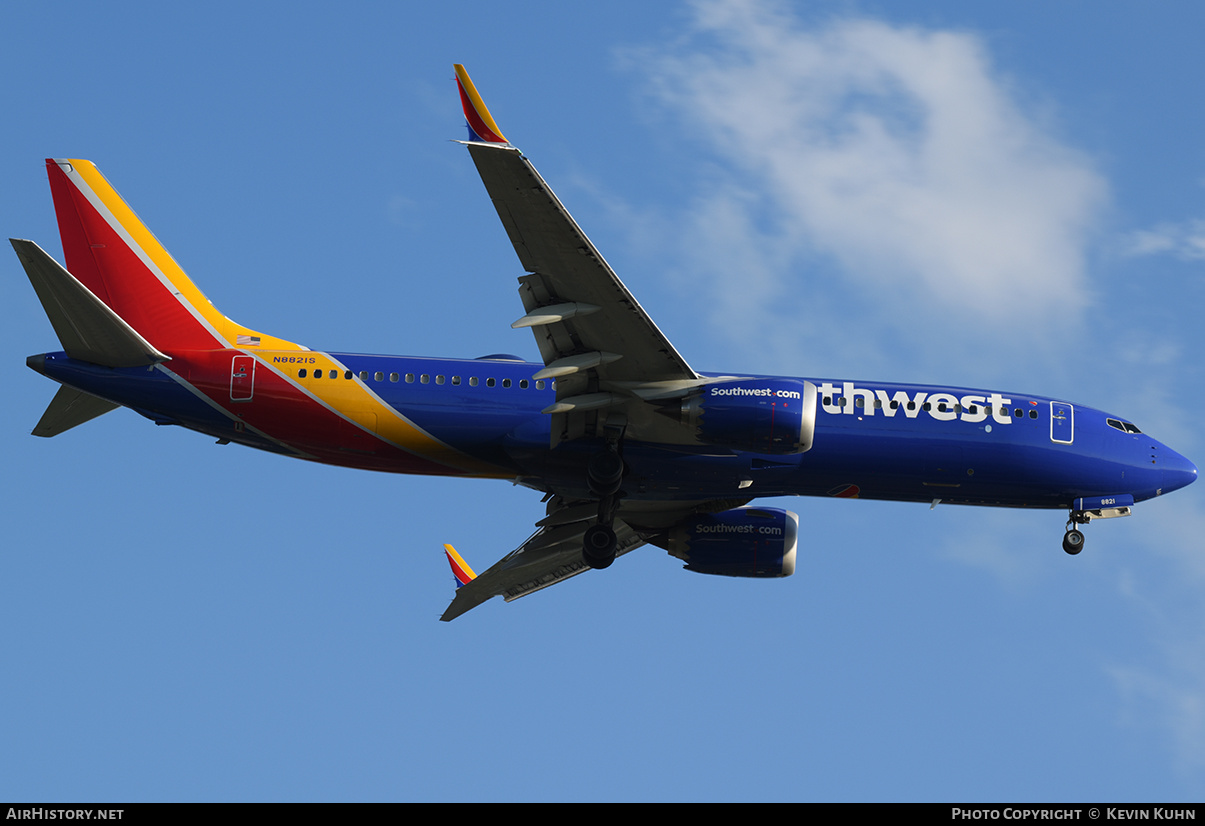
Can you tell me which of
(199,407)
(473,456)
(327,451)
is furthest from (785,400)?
(199,407)

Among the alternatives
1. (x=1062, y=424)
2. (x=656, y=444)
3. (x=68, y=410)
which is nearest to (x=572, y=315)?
(x=656, y=444)

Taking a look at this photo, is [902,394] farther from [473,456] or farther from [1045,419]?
[473,456]

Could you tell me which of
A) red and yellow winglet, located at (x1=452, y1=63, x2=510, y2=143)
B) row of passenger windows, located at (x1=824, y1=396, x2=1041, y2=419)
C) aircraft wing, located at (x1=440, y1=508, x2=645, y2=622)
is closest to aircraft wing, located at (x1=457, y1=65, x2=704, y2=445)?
red and yellow winglet, located at (x1=452, y1=63, x2=510, y2=143)

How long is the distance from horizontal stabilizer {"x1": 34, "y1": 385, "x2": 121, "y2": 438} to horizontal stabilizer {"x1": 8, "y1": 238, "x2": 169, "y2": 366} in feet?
3.86

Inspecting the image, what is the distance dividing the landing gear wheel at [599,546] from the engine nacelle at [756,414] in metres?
4.53

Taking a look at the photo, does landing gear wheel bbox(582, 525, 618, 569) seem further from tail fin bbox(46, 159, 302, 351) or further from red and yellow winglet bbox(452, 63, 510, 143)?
red and yellow winglet bbox(452, 63, 510, 143)

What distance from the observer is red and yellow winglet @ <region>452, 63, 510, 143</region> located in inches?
923

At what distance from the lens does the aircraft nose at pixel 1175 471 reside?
1278 inches

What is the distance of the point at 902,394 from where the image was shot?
31.3 meters

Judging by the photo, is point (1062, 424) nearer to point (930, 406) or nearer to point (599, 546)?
point (930, 406)

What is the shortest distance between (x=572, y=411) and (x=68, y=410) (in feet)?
38.5
